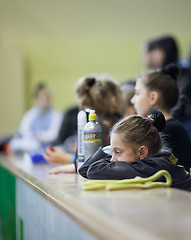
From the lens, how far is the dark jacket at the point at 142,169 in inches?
54.8

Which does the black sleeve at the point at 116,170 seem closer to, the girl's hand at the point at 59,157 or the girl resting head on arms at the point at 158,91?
the girl resting head on arms at the point at 158,91

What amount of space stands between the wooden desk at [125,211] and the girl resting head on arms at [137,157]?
13cm

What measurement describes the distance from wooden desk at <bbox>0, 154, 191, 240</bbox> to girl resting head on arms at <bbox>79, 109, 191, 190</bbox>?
0.41 ft

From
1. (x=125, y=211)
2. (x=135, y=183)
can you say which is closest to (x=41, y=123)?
(x=135, y=183)

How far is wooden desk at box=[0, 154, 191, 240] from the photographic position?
805 millimetres

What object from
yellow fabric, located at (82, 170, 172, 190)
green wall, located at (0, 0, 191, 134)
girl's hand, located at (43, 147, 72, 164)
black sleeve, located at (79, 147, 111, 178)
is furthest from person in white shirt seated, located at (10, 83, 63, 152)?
yellow fabric, located at (82, 170, 172, 190)

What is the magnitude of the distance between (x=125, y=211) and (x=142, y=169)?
1.38 ft

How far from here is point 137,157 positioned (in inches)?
60.0

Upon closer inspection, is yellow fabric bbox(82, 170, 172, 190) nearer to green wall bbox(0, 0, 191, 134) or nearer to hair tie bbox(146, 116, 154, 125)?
hair tie bbox(146, 116, 154, 125)

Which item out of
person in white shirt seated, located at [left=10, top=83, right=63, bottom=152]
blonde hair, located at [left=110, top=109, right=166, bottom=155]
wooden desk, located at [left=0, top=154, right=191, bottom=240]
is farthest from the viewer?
person in white shirt seated, located at [left=10, top=83, right=63, bottom=152]

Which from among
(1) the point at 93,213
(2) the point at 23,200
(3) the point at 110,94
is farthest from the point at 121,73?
(1) the point at 93,213

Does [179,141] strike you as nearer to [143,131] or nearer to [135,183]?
[143,131]

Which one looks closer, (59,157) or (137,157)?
(137,157)

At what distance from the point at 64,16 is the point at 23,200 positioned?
541 cm
